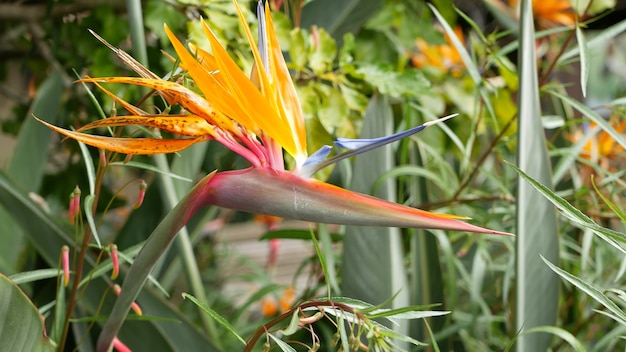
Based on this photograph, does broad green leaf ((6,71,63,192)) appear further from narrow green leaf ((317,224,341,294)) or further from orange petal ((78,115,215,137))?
orange petal ((78,115,215,137))

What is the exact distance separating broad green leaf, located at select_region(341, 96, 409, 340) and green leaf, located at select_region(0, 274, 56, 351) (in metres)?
0.28

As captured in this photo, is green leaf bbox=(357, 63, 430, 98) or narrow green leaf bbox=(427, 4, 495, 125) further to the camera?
green leaf bbox=(357, 63, 430, 98)

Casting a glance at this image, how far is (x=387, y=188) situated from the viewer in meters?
0.68

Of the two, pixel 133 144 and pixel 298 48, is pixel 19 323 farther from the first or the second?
pixel 298 48

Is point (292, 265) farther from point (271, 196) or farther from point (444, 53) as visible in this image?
point (271, 196)

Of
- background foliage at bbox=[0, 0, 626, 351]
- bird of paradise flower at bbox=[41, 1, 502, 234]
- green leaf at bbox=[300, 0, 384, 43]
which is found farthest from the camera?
green leaf at bbox=[300, 0, 384, 43]

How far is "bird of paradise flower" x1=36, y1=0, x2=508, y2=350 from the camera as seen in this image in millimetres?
335

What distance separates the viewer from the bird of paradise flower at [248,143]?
33 centimetres

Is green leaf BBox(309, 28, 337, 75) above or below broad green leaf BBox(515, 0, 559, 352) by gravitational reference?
above

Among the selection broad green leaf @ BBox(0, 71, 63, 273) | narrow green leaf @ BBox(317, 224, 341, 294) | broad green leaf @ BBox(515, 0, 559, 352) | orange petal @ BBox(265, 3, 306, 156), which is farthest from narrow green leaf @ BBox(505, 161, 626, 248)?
broad green leaf @ BBox(0, 71, 63, 273)

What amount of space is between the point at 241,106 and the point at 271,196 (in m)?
0.05

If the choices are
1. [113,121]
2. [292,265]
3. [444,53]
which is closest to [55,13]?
[444,53]

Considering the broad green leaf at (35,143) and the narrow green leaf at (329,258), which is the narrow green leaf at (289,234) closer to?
the narrow green leaf at (329,258)

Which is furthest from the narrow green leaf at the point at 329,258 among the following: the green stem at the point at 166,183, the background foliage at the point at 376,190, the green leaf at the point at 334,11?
the green leaf at the point at 334,11
